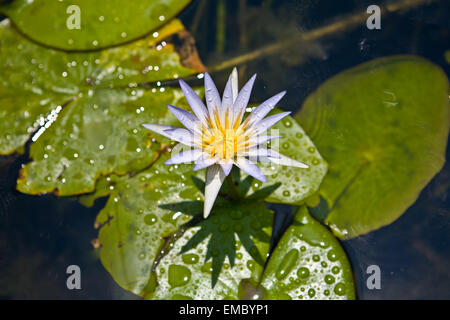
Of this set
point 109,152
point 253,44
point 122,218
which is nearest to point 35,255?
point 122,218

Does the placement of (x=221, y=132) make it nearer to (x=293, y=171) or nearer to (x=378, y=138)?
(x=293, y=171)

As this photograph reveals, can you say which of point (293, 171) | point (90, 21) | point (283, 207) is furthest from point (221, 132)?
point (90, 21)

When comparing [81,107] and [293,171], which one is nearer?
[293,171]

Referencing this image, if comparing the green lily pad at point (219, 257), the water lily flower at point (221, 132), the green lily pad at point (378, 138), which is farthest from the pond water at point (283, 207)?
the water lily flower at point (221, 132)

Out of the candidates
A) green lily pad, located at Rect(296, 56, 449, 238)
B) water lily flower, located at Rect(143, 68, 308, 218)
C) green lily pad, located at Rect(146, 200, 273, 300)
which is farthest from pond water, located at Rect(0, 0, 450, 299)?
water lily flower, located at Rect(143, 68, 308, 218)

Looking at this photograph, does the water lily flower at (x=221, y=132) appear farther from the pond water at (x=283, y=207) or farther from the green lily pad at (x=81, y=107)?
the pond water at (x=283, y=207)
